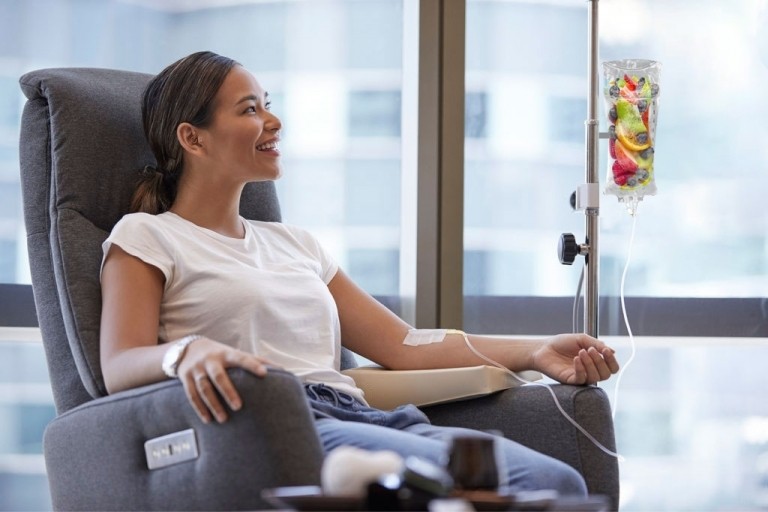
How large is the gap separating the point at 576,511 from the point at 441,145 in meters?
1.77

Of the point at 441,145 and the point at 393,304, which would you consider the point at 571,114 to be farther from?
the point at 393,304

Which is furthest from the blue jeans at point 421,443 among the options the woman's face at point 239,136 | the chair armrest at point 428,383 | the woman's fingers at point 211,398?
the woman's face at point 239,136

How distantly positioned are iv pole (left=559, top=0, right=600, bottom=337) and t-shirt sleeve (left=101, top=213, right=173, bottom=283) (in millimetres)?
848

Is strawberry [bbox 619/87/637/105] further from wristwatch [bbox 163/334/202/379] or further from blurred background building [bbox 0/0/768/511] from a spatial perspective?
wristwatch [bbox 163/334/202/379]

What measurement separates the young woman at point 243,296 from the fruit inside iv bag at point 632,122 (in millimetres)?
401

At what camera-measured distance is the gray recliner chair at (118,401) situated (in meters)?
1.37

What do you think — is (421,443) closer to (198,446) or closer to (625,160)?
(198,446)

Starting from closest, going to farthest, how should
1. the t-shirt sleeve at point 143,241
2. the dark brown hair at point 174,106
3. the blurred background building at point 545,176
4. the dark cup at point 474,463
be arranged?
1. the dark cup at point 474,463
2. the t-shirt sleeve at point 143,241
3. the dark brown hair at point 174,106
4. the blurred background building at point 545,176

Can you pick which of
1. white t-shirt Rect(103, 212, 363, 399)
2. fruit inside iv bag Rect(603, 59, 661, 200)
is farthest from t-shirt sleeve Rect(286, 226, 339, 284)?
fruit inside iv bag Rect(603, 59, 661, 200)

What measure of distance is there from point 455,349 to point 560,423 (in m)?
0.31

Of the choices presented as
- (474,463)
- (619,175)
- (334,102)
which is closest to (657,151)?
(619,175)

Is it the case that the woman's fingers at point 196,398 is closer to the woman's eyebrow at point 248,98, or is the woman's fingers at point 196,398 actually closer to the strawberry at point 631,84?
the woman's eyebrow at point 248,98

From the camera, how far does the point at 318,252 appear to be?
2121mm

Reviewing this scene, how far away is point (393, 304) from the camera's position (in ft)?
9.26
